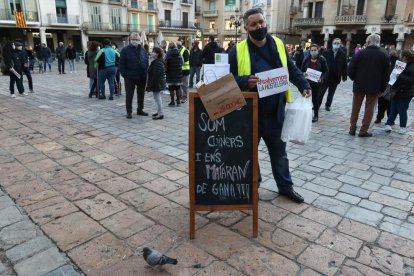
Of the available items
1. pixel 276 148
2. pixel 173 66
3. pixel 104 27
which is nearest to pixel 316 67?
A: pixel 173 66

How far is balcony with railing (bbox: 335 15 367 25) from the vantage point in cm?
3569

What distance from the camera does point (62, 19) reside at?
107 ft

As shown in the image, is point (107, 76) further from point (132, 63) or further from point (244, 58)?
point (244, 58)

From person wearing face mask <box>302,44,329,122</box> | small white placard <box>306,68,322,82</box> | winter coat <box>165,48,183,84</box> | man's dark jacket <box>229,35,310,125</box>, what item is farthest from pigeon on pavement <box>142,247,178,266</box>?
winter coat <box>165,48,183,84</box>

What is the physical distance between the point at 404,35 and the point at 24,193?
129 feet

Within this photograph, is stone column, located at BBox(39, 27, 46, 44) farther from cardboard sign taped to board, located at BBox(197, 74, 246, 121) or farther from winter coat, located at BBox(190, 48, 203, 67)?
cardboard sign taped to board, located at BBox(197, 74, 246, 121)

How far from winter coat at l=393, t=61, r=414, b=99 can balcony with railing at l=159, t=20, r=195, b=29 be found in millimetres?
40077

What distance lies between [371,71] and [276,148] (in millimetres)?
3508

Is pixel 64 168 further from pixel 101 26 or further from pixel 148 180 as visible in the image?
pixel 101 26

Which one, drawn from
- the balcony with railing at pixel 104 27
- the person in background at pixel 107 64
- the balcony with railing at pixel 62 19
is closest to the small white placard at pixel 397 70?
the person in background at pixel 107 64

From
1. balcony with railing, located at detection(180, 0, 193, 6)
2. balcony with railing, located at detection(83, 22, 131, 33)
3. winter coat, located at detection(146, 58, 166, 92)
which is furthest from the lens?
balcony with railing, located at detection(180, 0, 193, 6)

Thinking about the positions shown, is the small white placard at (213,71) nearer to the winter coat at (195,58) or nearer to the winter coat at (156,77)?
the winter coat at (156,77)

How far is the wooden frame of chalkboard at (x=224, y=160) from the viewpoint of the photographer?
2.61 m

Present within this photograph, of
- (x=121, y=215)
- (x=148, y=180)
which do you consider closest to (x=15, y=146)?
(x=148, y=180)
